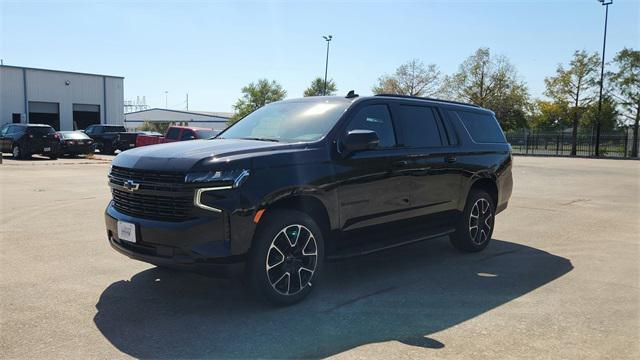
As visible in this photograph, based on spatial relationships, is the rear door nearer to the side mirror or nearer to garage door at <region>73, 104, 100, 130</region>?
the side mirror

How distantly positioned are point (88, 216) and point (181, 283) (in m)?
4.48

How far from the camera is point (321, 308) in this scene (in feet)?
14.8

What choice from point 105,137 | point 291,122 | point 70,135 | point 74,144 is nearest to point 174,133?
point 74,144

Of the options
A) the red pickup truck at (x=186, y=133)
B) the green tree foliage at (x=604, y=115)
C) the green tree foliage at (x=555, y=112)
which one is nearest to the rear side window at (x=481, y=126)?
the red pickup truck at (x=186, y=133)

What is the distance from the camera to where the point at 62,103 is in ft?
135

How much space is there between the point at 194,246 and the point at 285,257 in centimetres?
82

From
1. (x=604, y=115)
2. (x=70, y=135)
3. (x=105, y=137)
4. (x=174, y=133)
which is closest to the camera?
(x=174, y=133)

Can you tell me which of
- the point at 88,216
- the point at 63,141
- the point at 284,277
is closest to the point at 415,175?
the point at 284,277

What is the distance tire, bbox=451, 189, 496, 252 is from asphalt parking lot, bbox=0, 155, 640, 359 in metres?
0.16

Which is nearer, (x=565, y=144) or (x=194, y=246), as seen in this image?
(x=194, y=246)

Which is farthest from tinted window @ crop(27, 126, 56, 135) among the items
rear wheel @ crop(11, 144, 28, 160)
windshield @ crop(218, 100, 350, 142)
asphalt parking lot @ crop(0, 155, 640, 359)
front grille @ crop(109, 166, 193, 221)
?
front grille @ crop(109, 166, 193, 221)

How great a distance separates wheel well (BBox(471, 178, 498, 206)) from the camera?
689 cm

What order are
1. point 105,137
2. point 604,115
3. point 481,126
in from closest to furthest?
point 481,126, point 105,137, point 604,115

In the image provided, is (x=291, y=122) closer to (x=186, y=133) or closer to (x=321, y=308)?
(x=321, y=308)
